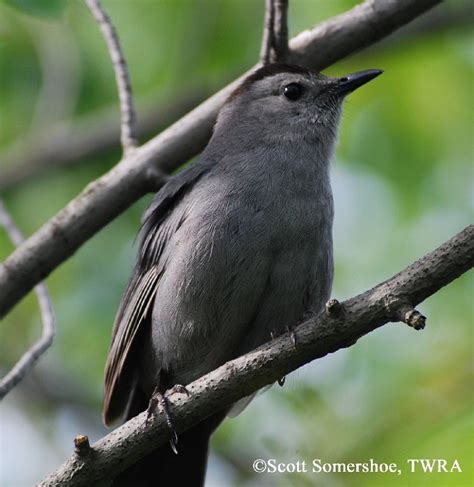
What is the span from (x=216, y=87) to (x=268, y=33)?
7.35 feet

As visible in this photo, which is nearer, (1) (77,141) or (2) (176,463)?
(2) (176,463)

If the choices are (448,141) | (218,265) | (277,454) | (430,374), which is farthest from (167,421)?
(448,141)

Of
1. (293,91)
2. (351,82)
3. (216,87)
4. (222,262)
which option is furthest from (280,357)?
(216,87)

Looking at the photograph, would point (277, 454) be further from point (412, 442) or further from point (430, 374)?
point (412, 442)

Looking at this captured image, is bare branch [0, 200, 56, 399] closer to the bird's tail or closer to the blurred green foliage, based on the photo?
the bird's tail

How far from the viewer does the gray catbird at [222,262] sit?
16.1ft

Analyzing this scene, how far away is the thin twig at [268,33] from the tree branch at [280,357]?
197 centimetres

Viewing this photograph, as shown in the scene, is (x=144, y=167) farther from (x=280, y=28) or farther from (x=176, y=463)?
(x=176, y=463)

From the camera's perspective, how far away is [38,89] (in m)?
8.01

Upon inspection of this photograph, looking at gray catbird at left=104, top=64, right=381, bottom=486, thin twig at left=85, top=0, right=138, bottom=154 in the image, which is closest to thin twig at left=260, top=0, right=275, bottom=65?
gray catbird at left=104, top=64, right=381, bottom=486

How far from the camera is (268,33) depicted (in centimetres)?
538

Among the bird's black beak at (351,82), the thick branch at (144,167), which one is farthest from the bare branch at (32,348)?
the bird's black beak at (351,82)

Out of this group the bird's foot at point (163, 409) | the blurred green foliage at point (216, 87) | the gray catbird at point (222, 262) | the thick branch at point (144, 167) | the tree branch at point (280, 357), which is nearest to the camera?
the tree branch at point (280, 357)

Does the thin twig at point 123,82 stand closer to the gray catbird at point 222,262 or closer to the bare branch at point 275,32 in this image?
the gray catbird at point 222,262
